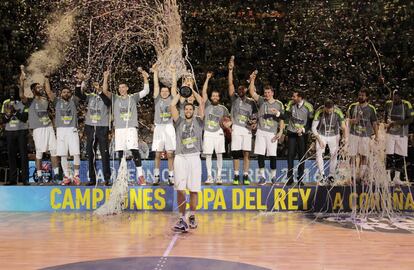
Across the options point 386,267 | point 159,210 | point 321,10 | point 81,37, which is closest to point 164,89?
point 159,210

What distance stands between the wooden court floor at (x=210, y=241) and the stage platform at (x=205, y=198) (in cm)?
37

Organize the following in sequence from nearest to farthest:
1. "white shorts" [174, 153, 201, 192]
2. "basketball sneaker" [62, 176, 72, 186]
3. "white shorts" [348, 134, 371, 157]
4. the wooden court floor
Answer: the wooden court floor, "white shorts" [174, 153, 201, 192], "white shorts" [348, 134, 371, 157], "basketball sneaker" [62, 176, 72, 186]

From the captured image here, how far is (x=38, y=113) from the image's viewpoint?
966cm

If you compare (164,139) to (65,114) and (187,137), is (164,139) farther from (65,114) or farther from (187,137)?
(187,137)

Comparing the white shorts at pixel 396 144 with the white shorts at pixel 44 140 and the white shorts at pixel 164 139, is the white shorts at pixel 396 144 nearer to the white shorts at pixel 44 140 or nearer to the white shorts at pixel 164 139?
the white shorts at pixel 164 139

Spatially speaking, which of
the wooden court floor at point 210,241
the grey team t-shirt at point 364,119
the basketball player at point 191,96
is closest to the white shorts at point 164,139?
the basketball player at point 191,96

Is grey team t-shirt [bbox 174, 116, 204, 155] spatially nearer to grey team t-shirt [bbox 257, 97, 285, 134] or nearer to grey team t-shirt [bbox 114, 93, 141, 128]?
grey team t-shirt [bbox 114, 93, 141, 128]

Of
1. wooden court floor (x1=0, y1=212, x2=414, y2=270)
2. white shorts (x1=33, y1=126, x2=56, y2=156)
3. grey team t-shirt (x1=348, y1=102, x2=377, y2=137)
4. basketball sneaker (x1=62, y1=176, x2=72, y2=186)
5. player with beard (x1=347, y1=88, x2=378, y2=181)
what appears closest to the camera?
wooden court floor (x1=0, y1=212, x2=414, y2=270)

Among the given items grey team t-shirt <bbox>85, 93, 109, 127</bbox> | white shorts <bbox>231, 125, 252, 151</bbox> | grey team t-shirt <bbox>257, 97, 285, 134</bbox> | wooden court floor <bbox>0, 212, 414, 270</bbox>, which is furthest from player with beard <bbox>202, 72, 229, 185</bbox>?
grey team t-shirt <bbox>85, 93, 109, 127</bbox>

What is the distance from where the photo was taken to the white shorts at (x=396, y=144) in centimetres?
970

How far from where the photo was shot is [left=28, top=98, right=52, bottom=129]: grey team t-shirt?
9.63m

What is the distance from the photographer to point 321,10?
15430mm

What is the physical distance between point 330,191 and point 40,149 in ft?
15.8

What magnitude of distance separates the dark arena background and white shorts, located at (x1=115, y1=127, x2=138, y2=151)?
0.08 ft
